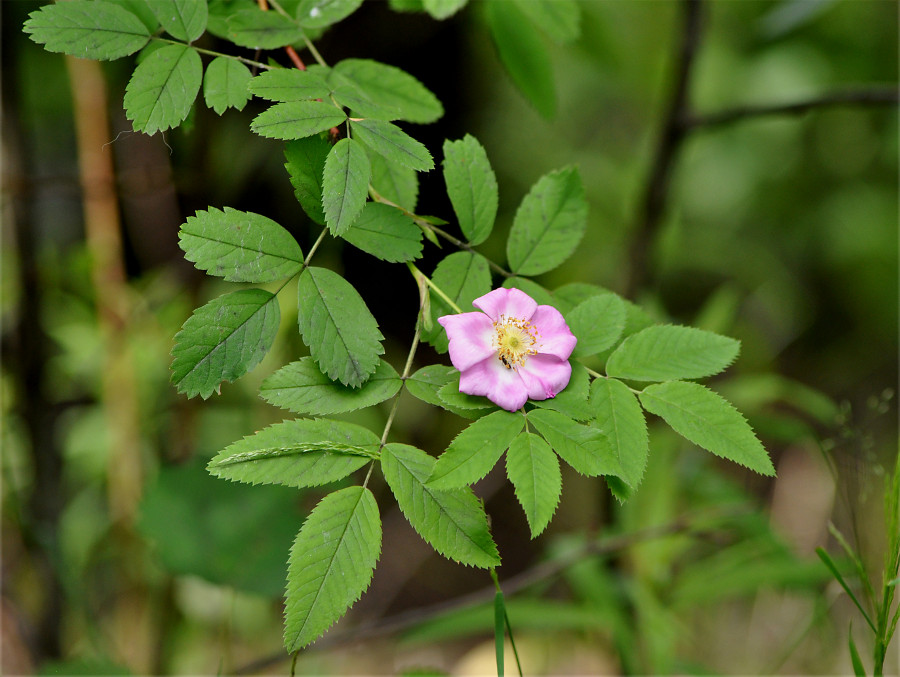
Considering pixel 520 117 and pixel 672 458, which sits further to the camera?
pixel 520 117

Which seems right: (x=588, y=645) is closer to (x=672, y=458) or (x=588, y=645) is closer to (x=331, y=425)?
(x=672, y=458)

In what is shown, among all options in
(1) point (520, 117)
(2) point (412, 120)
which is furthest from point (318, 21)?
(1) point (520, 117)

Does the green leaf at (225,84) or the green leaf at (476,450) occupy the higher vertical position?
the green leaf at (225,84)

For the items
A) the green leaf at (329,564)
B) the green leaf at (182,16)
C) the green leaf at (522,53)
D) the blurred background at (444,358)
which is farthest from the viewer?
the blurred background at (444,358)

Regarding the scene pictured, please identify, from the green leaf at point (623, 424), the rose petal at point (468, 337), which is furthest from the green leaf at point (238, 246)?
the green leaf at point (623, 424)

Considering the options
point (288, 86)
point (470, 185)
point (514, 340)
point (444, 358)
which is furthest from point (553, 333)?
point (444, 358)

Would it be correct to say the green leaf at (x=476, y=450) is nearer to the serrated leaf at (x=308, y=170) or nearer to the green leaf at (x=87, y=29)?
the serrated leaf at (x=308, y=170)

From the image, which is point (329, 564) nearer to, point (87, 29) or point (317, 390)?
point (317, 390)
